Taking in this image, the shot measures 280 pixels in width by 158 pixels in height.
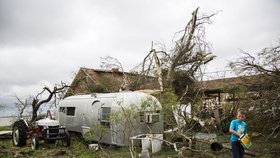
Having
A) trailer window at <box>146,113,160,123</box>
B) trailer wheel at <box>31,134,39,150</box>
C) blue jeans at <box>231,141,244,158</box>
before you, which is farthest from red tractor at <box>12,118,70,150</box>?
blue jeans at <box>231,141,244,158</box>

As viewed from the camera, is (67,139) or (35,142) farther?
(67,139)

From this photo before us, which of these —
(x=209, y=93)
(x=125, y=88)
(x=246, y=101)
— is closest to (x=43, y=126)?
(x=125, y=88)

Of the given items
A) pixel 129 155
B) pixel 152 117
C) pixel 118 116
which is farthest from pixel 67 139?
pixel 152 117

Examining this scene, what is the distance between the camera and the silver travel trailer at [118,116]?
1077cm

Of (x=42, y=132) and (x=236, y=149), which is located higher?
(x=236, y=149)

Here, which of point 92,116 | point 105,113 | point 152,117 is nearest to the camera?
point 152,117

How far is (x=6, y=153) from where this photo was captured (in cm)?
1080

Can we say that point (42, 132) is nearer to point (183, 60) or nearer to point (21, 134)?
point (21, 134)

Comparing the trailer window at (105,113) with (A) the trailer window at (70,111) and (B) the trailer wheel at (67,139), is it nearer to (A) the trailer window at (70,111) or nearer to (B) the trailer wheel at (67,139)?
(B) the trailer wheel at (67,139)

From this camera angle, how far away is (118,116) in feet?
35.7

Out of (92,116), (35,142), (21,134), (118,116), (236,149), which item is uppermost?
(118,116)

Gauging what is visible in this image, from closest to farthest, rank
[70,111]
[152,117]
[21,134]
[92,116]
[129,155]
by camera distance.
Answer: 1. [129,155]
2. [152,117]
3. [21,134]
4. [92,116]
5. [70,111]

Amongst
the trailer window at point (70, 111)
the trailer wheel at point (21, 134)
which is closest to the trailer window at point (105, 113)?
the trailer window at point (70, 111)

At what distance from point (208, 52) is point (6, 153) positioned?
12.0 metres
